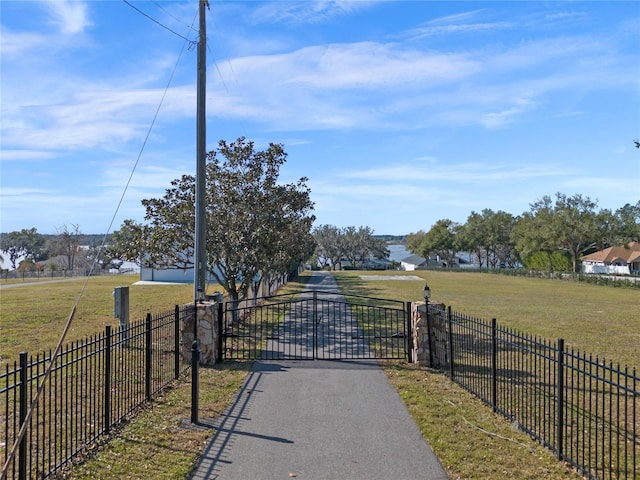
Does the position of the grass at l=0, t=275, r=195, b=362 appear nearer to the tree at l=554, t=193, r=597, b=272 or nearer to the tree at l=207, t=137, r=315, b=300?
the tree at l=207, t=137, r=315, b=300

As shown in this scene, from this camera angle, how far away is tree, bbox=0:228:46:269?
93.4 m

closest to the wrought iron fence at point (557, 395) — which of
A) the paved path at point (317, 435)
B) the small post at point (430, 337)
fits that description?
the small post at point (430, 337)

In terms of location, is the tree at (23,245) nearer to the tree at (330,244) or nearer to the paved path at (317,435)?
the tree at (330,244)

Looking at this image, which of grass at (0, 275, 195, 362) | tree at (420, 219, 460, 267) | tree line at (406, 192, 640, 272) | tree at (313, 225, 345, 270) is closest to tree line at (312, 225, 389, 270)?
tree at (313, 225, 345, 270)

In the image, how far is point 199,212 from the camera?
11.5 m

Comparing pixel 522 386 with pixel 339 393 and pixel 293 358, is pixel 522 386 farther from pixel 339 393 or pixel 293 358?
pixel 293 358

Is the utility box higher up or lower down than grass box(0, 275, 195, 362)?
higher up

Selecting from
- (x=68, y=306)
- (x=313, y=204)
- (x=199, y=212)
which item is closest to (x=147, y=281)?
(x=68, y=306)

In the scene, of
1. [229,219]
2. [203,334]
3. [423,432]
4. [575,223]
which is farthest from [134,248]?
[575,223]

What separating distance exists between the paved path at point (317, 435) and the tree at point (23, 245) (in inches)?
3920

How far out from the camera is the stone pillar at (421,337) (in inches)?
391

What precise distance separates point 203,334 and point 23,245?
332 ft

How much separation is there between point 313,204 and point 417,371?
928cm

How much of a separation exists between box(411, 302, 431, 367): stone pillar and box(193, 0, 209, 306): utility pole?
15.4 ft
